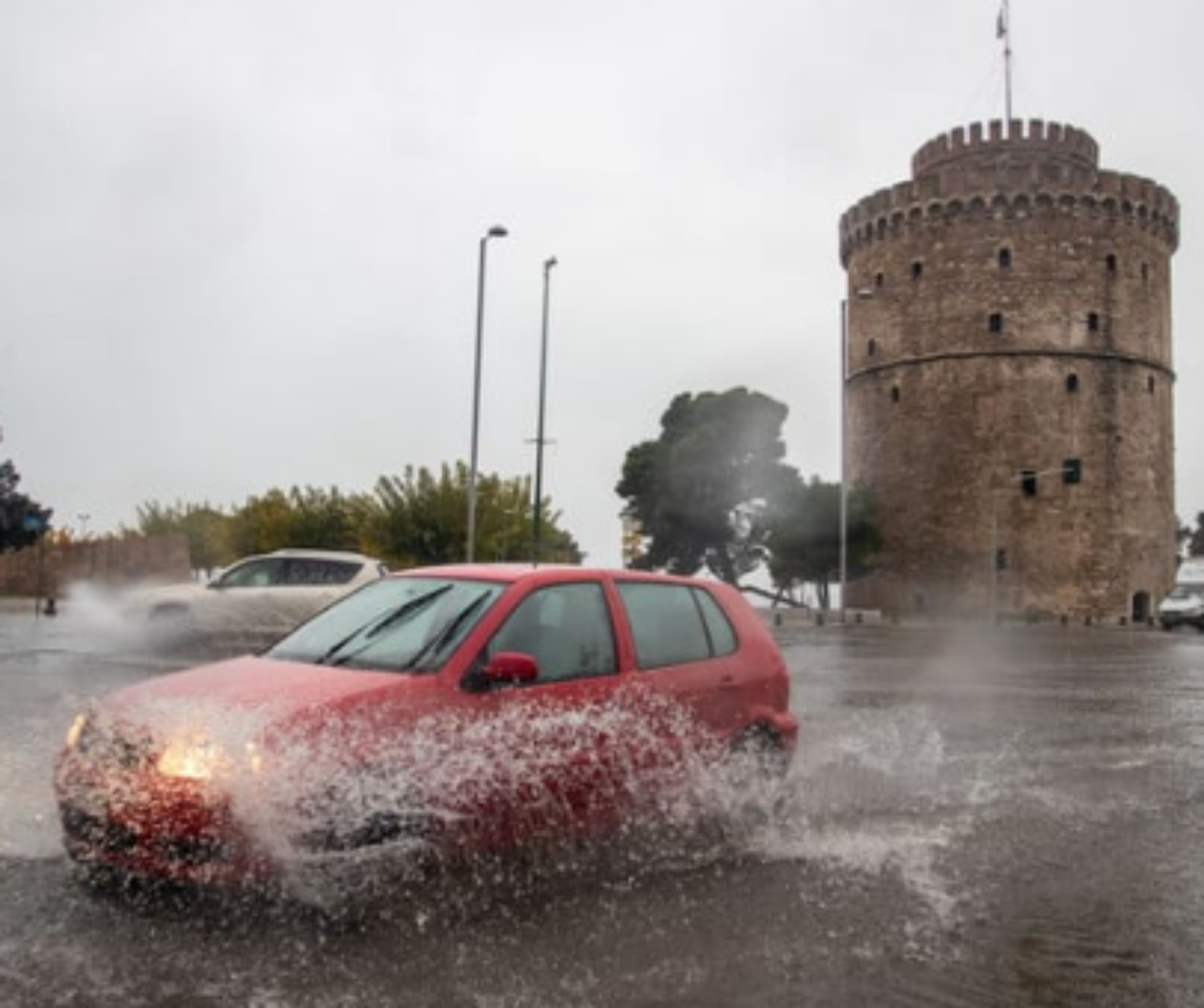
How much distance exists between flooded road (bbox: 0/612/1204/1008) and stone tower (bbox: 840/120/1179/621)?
48360 millimetres

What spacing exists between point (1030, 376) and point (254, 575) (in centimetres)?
4436

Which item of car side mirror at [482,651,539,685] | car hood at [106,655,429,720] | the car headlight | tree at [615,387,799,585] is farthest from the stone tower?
the car headlight

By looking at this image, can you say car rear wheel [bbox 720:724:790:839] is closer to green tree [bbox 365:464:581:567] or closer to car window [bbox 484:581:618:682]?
car window [bbox 484:581:618:682]

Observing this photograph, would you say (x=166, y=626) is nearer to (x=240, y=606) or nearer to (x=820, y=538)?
(x=240, y=606)

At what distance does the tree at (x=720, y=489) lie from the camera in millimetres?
63281

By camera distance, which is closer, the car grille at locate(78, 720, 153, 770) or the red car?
the red car

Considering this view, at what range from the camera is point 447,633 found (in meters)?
5.64

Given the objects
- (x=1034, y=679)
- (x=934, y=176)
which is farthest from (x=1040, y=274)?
(x=1034, y=679)

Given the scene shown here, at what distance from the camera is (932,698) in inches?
590

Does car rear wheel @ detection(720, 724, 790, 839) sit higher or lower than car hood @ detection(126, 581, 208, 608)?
lower

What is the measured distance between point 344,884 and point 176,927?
610 mm

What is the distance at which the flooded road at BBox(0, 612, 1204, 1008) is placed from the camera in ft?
13.8

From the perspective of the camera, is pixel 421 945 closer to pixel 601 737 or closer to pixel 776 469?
pixel 601 737

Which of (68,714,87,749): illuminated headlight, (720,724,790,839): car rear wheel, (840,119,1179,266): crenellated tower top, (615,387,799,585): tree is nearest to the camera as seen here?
(68,714,87,749): illuminated headlight
